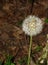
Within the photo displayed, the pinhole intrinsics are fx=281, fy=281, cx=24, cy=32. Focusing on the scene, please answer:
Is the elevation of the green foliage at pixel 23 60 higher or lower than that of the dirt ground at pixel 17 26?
lower

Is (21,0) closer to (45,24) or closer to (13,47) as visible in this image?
(45,24)

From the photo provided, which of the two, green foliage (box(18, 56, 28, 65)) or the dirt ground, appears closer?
green foliage (box(18, 56, 28, 65))

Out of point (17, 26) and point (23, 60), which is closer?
point (23, 60)

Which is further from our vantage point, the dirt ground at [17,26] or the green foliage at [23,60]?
the dirt ground at [17,26]

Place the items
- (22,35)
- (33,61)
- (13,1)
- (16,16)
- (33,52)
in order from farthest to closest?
(13,1), (16,16), (22,35), (33,52), (33,61)

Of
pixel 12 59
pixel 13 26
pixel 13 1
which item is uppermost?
pixel 13 1

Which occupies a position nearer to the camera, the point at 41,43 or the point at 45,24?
the point at 41,43

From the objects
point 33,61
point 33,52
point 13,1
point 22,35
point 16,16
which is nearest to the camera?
point 33,61

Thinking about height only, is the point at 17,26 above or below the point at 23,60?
above

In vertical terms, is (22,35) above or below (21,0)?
below

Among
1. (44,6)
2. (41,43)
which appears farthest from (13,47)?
(44,6)

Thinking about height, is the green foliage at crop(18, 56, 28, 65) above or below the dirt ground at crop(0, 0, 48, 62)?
below
